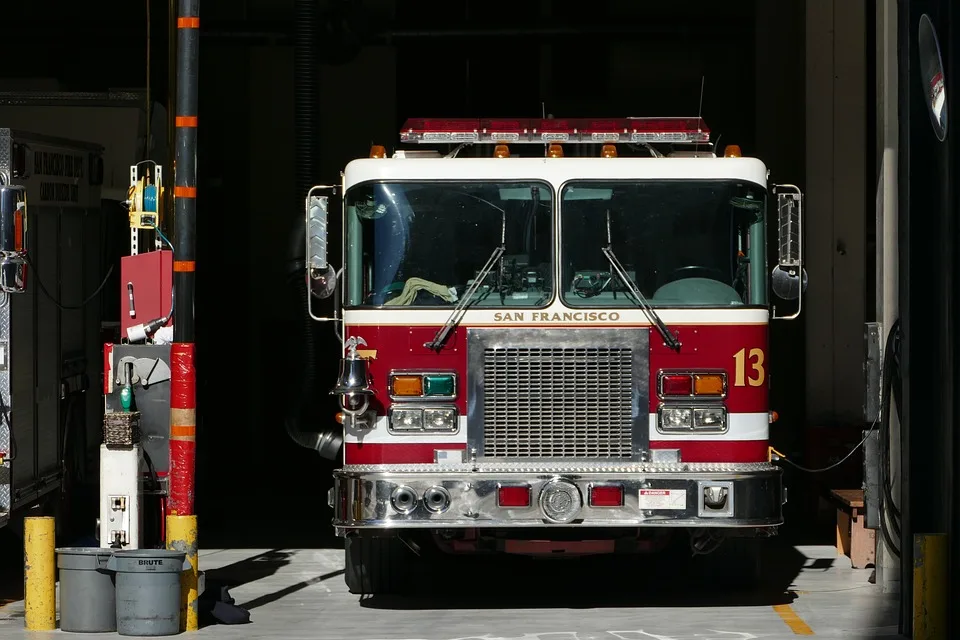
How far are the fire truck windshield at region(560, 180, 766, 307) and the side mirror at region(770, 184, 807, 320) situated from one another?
115 millimetres

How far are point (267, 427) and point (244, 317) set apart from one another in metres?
1.37

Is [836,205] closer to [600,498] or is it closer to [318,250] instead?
[600,498]

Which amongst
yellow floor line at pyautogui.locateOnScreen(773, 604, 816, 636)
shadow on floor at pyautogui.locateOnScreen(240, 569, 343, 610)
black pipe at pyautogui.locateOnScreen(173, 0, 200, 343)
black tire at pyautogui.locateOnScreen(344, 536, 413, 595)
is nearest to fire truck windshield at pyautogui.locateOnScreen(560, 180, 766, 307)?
yellow floor line at pyautogui.locateOnScreen(773, 604, 816, 636)

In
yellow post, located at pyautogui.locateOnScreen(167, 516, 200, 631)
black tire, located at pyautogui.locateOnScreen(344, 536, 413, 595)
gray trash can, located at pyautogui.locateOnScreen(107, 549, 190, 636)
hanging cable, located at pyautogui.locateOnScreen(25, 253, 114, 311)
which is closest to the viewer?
gray trash can, located at pyautogui.locateOnScreen(107, 549, 190, 636)

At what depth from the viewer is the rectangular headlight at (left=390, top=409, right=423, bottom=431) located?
9.62 metres

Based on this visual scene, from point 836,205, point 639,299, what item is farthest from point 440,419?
point 836,205

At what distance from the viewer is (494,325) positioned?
9.65 metres

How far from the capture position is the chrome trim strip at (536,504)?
939 cm

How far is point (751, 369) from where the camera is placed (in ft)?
31.9

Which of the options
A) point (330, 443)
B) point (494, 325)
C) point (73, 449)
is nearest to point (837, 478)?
point (330, 443)

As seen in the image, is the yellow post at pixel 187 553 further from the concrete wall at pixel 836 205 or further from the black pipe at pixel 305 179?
the concrete wall at pixel 836 205

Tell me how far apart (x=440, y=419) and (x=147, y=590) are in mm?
1992

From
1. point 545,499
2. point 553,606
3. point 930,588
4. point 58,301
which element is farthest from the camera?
point 58,301

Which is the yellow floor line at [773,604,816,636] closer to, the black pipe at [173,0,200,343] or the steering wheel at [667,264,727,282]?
the steering wheel at [667,264,727,282]
